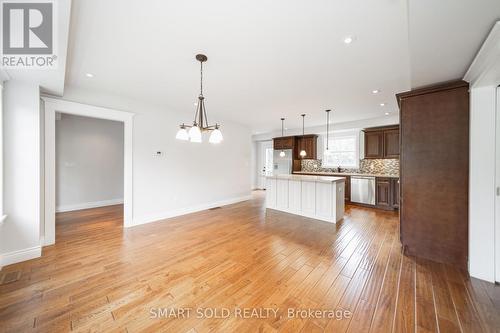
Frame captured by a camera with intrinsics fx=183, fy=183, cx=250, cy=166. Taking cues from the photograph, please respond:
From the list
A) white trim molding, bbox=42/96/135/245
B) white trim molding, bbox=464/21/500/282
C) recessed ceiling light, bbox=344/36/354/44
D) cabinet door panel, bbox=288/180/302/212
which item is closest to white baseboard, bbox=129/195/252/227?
white trim molding, bbox=42/96/135/245

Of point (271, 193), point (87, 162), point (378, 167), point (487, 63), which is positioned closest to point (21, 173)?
point (87, 162)

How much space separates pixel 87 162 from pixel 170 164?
9.68 feet

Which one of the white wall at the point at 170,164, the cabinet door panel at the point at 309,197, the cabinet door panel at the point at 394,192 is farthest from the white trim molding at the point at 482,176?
the white wall at the point at 170,164

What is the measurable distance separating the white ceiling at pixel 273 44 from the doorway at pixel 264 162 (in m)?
6.02

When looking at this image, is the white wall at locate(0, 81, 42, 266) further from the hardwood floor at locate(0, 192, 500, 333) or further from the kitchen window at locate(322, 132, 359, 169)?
the kitchen window at locate(322, 132, 359, 169)

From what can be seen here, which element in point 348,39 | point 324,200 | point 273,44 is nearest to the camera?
point 348,39

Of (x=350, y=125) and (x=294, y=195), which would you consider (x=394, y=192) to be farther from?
(x=294, y=195)

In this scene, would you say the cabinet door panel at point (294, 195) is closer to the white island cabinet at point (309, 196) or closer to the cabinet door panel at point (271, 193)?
the white island cabinet at point (309, 196)

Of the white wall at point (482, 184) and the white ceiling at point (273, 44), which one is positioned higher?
the white ceiling at point (273, 44)

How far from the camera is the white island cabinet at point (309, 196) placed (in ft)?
13.9

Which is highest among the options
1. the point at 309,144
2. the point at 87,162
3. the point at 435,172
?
the point at 309,144

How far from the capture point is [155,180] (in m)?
4.36

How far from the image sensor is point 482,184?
215 cm

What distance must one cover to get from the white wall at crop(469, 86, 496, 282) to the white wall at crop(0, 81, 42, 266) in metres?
5.77
